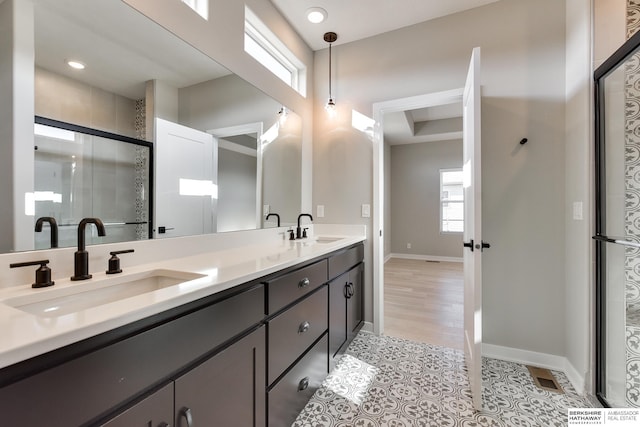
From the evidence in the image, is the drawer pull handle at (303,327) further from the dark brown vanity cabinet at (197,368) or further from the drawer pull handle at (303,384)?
the drawer pull handle at (303,384)

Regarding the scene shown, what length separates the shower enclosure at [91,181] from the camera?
99cm

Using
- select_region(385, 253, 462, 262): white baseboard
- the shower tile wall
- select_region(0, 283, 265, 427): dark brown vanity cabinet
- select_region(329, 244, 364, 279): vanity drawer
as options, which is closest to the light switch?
the shower tile wall

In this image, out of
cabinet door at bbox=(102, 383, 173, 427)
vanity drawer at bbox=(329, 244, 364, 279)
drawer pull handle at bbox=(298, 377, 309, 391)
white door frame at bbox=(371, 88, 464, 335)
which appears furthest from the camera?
white door frame at bbox=(371, 88, 464, 335)

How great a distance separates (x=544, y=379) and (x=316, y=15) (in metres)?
3.24

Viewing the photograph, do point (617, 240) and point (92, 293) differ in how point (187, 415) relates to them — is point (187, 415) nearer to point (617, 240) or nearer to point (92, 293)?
point (92, 293)

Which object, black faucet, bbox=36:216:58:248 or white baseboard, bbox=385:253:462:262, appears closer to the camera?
black faucet, bbox=36:216:58:248

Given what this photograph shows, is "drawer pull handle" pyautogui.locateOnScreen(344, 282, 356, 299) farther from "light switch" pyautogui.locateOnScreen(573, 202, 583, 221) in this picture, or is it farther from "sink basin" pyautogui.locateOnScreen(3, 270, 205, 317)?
"light switch" pyautogui.locateOnScreen(573, 202, 583, 221)

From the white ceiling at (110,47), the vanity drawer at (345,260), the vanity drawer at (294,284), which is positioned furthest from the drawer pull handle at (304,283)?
the white ceiling at (110,47)

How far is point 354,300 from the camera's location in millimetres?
2361

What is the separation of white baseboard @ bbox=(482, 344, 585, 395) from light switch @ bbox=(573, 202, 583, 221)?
1009 millimetres

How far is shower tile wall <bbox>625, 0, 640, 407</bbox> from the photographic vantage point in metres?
1.45

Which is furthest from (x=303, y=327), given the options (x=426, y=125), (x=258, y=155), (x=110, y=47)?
(x=426, y=125)

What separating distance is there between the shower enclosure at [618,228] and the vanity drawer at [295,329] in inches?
64.3

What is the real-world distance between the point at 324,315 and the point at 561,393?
5.14ft
